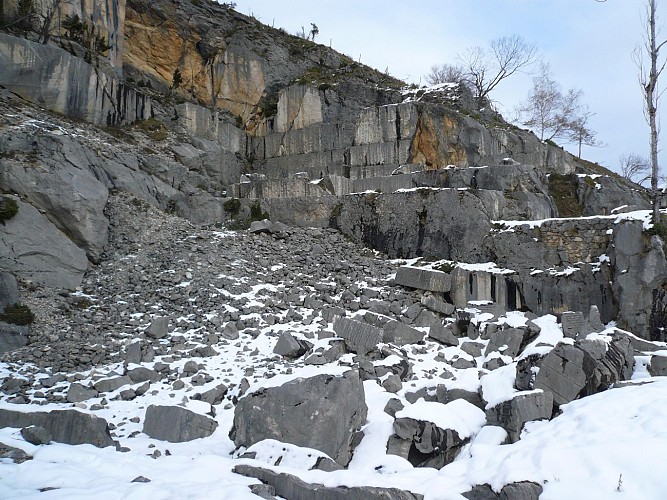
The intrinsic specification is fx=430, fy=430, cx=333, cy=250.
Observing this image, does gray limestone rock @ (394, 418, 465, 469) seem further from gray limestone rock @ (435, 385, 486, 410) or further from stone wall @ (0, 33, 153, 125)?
stone wall @ (0, 33, 153, 125)

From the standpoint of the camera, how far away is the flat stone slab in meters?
12.2

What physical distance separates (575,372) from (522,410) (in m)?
1.22

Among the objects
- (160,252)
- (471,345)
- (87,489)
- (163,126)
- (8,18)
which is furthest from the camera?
(163,126)

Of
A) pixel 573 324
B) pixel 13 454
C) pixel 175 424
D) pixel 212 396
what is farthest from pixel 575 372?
pixel 13 454

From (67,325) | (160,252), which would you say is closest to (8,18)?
(160,252)

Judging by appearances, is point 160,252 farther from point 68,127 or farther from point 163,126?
point 163,126

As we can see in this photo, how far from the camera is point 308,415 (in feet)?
20.1

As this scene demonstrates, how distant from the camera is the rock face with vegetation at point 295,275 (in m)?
6.22

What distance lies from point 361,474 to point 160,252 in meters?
9.79

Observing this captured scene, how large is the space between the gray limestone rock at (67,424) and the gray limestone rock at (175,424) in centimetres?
61

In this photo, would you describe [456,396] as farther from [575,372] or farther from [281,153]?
[281,153]

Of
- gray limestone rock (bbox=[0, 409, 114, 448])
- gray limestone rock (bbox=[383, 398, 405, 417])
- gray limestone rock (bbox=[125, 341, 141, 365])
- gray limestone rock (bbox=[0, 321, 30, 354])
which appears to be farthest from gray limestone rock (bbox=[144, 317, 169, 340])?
gray limestone rock (bbox=[383, 398, 405, 417])

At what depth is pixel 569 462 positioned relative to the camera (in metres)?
4.45

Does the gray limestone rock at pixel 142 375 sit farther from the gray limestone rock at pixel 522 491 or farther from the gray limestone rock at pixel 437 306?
the gray limestone rock at pixel 437 306
